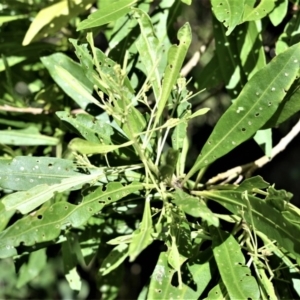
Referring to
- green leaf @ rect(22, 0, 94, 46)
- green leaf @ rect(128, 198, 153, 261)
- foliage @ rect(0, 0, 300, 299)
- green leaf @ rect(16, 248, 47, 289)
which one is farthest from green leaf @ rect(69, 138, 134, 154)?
green leaf @ rect(16, 248, 47, 289)

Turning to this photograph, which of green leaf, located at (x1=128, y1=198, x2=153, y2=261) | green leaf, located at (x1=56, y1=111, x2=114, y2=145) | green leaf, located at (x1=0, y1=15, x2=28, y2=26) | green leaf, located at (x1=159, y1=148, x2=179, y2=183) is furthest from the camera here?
green leaf, located at (x1=0, y1=15, x2=28, y2=26)

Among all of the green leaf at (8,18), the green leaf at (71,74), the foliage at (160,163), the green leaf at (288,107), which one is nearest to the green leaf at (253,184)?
the foliage at (160,163)

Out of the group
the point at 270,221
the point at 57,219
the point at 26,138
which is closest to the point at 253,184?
the point at 270,221

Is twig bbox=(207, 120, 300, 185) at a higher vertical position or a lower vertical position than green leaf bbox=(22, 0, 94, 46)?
lower

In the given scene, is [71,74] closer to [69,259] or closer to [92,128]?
[92,128]

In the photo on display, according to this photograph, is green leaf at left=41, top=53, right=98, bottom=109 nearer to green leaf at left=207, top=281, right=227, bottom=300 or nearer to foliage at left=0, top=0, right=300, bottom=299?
foliage at left=0, top=0, right=300, bottom=299

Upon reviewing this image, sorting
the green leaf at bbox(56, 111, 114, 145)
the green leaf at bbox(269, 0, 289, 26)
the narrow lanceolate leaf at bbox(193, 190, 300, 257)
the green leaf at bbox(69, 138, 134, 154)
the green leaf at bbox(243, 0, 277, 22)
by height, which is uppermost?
the green leaf at bbox(243, 0, 277, 22)

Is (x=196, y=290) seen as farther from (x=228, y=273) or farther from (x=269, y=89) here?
(x=269, y=89)
